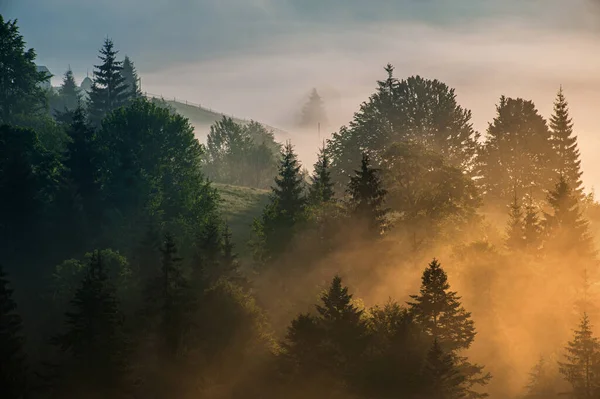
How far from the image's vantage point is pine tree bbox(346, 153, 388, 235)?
303ft

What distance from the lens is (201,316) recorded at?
80.9m

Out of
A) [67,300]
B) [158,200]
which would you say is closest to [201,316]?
[67,300]

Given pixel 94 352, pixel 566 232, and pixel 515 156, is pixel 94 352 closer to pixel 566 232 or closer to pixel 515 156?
pixel 566 232

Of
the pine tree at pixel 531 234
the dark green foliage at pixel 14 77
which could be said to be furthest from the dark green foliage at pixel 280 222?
the dark green foliage at pixel 14 77

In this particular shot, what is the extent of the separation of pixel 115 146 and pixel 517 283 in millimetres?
56311

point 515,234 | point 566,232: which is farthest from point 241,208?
point 566,232

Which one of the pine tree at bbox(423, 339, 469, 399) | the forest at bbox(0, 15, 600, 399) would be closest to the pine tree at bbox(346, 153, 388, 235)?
the forest at bbox(0, 15, 600, 399)

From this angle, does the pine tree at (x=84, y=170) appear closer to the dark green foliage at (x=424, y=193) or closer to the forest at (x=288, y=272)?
the forest at (x=288, y=272)

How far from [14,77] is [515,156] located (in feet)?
281

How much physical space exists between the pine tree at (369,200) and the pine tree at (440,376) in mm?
24966

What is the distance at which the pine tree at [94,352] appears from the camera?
7144cm

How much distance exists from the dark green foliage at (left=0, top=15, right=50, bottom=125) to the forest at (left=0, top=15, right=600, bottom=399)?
27 cm

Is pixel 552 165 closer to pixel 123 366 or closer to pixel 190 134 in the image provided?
pixel 190 134

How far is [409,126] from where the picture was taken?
138 m
